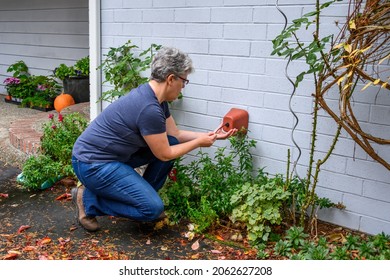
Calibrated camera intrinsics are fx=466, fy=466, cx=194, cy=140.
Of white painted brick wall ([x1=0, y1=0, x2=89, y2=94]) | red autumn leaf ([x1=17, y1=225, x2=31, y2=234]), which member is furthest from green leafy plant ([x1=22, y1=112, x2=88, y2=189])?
white painted brick wall ([x1=0, y1=0, x2=89, y2=94])

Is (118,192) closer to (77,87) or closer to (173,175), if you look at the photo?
(173,175)

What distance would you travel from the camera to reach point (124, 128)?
122 inches

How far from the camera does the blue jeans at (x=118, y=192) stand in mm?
3145

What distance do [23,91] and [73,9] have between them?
157 centimetres

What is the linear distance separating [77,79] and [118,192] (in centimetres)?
412

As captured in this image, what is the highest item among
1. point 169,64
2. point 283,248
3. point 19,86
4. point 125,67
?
point 169,64

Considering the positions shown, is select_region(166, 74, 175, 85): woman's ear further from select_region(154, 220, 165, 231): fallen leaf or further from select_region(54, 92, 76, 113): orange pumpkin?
select_region(54, 92, 76, 113): orange pumpkin

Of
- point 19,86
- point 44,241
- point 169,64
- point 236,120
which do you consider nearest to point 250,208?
point 236,120

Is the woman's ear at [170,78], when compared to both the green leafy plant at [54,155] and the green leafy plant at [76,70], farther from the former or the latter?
the green leafy plant at [76,70]

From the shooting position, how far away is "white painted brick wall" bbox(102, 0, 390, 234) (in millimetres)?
3250

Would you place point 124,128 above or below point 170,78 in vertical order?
below

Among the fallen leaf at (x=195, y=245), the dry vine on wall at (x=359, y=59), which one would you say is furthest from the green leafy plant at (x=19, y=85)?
the dry vine on wall at (x=359, y=59)

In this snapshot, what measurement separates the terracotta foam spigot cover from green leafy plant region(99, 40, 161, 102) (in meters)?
0.94

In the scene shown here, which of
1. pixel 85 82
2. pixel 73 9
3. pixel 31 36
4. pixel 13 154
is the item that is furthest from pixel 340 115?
pixel 31 36
